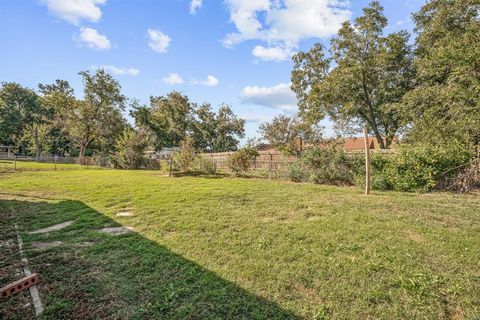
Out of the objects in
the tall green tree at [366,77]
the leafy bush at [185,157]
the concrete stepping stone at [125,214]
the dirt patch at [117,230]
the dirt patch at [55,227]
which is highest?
the tall green tree at [366,77]

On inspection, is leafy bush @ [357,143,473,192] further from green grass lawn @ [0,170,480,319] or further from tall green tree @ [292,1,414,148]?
tall green tree @ [292,1,414,148]

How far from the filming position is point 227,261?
3.53 meters

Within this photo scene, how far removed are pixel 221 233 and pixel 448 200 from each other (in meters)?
6.26

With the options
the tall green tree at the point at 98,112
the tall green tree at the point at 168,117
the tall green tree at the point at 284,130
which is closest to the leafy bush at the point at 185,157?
the tall green tree at the point at 284,130

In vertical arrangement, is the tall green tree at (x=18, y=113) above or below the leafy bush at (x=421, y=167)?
above

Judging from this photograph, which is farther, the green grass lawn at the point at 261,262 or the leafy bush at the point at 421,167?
the leafy bush at the point at 421,167

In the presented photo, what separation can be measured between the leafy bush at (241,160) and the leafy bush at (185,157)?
263cm

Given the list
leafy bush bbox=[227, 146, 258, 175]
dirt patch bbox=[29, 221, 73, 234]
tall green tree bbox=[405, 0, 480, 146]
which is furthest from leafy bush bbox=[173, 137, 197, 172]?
tall green tree bbox=[405, 0, 480, 146]

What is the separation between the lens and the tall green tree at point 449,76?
959 centimetres

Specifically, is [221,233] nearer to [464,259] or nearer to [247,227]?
[247,227]

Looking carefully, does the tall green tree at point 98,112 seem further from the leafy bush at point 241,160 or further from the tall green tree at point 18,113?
the leafy bush at point 241,160

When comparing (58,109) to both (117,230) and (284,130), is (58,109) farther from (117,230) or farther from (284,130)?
(117,230)

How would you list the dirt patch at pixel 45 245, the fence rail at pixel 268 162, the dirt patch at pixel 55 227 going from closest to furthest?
the dirt patch at pixel 45 245 < the dirt patch at pixel 55 227 < the fence rail at pixel 268 162

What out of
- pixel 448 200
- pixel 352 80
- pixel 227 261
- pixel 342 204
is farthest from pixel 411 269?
pixel 352 80
